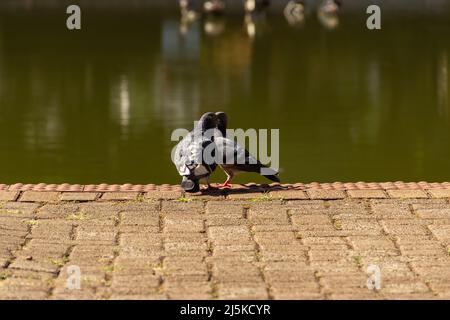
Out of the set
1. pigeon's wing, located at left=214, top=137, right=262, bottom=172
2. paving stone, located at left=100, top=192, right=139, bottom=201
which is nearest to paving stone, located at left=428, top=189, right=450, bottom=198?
pigeon's wing, located at left=214, top=137, right=262, bottom=172

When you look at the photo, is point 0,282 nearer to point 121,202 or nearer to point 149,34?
point 121,202

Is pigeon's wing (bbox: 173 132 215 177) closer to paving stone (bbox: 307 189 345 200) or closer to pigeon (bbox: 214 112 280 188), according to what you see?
pigeon (bbox: 214 112 280 188)

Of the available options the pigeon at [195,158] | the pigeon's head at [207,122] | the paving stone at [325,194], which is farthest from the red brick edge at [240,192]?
the pigeon's head at [207,122]

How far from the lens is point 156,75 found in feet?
70.9

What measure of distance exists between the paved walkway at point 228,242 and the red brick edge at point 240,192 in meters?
0.02

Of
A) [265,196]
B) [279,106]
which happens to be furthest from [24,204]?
[279,106]

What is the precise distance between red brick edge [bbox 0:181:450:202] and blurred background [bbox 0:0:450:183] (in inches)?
112

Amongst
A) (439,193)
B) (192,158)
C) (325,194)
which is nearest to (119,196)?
(192,158)

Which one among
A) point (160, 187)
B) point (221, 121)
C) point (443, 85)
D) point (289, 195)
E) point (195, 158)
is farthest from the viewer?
point (443, 85)

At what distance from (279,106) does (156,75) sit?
504cm

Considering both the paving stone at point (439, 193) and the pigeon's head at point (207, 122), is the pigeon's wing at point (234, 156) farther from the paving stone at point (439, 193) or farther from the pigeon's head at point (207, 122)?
the paving stone at point (439, 193)

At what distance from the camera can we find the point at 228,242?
7.08 meters

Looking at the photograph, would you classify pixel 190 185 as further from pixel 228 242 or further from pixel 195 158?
pixel 228 242

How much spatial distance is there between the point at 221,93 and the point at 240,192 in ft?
33.9
